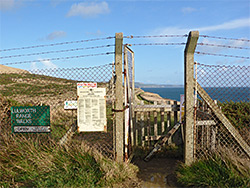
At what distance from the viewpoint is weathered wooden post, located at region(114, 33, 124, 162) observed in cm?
470

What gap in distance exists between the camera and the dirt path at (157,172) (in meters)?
4.74

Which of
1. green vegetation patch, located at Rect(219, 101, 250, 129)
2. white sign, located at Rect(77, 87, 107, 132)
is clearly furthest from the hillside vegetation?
green vegetation patch, located at Rect(219, 101, 250, 129)

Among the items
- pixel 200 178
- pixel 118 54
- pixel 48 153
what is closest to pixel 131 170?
pixel 200 178

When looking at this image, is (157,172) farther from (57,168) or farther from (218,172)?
(57,168)

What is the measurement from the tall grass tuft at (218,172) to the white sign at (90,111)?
1.88 meters

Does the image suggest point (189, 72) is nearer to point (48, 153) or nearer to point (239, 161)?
point (239, 161)

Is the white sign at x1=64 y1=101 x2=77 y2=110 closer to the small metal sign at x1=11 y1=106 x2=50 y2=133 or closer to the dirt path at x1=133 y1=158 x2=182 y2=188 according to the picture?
the small metal sign at x1=11 y1=106 x2=50 y2=133

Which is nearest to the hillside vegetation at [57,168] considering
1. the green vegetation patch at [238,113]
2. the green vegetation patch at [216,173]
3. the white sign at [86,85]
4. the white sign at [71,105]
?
the white sign at [71,105]

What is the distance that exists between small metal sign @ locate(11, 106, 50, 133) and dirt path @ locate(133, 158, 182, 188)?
2.29m

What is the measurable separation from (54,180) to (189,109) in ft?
9.38

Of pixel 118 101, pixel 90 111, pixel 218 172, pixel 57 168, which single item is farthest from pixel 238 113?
pixel 57 168

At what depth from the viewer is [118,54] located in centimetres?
473

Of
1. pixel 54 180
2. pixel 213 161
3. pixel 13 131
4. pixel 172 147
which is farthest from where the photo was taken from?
pixel 172 147

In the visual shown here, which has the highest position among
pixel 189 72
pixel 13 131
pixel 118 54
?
pixel 118 54
